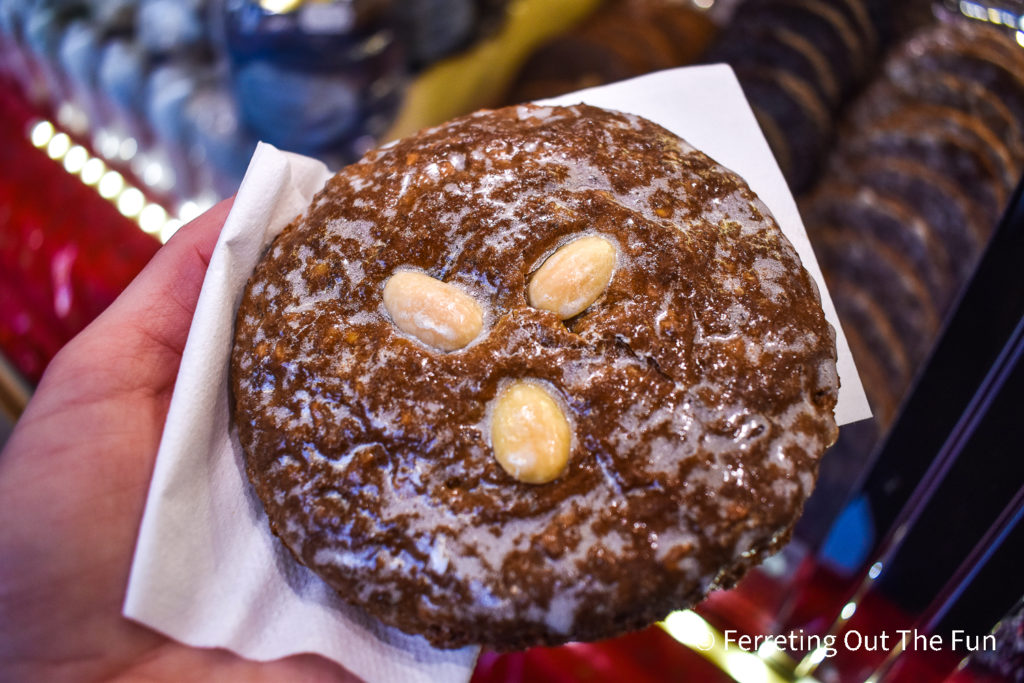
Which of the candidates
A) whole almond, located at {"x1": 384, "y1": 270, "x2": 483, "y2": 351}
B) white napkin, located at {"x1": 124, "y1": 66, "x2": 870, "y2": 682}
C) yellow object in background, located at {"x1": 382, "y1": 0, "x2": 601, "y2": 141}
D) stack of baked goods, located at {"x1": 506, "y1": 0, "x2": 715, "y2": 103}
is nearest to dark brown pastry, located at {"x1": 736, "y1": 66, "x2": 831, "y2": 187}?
stack of baked goods, located at {"x1": 506, "y1": 0, "x2": 715, "y2": 103}

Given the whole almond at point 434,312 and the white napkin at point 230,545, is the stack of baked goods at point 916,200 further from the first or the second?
the whole almond at point 434,312

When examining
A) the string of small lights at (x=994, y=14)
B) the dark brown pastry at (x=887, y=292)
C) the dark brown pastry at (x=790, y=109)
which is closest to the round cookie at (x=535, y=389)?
the string of small lights at (x=994, y=14)

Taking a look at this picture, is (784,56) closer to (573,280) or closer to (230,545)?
(573,280)

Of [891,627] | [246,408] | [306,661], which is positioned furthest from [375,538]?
[891,627]

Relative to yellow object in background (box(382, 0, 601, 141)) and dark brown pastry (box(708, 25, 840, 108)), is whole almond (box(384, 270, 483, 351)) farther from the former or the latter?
dark brown pastry (box(708, 25, 840, 108))

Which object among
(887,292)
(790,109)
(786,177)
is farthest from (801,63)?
(887,292)

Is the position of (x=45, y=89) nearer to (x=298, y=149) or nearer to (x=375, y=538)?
(x=298, y=149)

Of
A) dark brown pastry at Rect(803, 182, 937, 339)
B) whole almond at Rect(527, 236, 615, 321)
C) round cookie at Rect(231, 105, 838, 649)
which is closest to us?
round cookie at Rect(231, 105, 838, 649)
